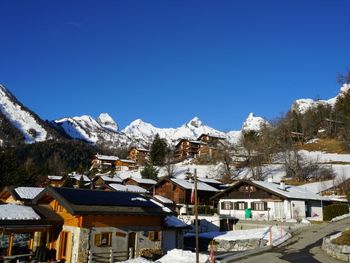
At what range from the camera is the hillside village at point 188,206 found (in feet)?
82.0

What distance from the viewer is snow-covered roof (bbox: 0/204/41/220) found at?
929 inches

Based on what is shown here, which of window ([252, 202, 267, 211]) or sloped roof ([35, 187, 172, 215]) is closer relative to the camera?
sloped roof ([35, 187, 172, 215])

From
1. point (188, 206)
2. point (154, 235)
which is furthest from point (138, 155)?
point (154, 235)

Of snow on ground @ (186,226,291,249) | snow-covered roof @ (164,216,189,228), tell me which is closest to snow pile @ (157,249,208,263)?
snow-covered roof @ (164,216,189,228)

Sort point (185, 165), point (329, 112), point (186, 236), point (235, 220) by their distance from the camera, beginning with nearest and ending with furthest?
point (186, 236) < point (235, 220) < point (185, 165) < point (329, 112)

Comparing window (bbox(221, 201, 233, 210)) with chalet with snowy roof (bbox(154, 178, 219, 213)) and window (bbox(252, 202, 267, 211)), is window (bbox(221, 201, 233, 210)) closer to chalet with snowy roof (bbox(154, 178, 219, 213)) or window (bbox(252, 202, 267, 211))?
window (bbox(252, 202, 267, 211))

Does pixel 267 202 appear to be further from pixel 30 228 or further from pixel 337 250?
pixel 30 228

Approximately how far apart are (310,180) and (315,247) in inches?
2193

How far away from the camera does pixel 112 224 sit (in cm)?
2631

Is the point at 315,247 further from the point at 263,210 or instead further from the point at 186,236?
the point at 263,210

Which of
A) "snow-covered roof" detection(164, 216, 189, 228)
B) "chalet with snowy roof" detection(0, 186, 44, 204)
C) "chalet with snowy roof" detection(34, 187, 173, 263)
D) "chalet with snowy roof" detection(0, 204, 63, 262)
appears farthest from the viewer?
"chalet with snowy roof" detection(0, 186, 44, 204)

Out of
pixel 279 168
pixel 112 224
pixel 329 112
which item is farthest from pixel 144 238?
pixel 329 112

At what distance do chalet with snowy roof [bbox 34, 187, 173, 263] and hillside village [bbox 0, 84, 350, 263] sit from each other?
7 cm

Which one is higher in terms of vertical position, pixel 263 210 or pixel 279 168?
pixel 279 168
